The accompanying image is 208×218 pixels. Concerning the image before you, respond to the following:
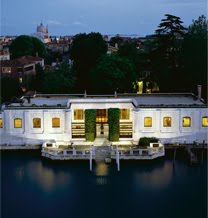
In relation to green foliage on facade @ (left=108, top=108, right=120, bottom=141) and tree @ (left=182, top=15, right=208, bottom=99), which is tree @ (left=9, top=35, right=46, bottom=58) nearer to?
tree @ (left=182, top=15, right=208, bottom=99)

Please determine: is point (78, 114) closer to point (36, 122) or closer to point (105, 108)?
point (105, 108)

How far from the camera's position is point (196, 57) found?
47781 millimetres

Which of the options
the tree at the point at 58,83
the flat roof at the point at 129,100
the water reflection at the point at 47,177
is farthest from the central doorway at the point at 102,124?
the tree at the point at 58,83

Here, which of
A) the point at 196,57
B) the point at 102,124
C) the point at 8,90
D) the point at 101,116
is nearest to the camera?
the point at 102,124

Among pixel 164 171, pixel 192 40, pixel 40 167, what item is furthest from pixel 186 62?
pixel 40 167

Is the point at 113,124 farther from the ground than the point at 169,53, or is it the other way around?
the point at 169,53

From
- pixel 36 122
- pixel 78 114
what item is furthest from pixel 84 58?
pixel 36 122

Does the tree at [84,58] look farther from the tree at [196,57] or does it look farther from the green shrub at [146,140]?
the green shrub at [146,140]

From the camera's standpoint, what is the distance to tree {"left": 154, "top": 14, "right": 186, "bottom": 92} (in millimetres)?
52500

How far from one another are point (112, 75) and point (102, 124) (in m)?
9.57

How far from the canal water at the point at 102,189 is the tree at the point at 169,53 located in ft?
61.6

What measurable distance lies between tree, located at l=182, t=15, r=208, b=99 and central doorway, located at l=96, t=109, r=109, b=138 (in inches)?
477

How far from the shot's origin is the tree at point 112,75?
49375 millimetres

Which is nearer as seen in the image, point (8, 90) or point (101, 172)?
point (101, 172)
